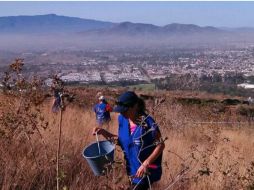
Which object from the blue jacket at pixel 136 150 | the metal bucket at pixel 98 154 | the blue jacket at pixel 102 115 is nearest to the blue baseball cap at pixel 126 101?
the blue jacket at pixel 136 150

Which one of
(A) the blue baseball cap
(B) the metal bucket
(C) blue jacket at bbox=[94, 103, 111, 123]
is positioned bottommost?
(C) blue jacket at bbox=[94, 103, 111, 123]

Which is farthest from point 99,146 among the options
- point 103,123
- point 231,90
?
point 231,90

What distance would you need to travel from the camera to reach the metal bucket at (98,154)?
4465 millimetres

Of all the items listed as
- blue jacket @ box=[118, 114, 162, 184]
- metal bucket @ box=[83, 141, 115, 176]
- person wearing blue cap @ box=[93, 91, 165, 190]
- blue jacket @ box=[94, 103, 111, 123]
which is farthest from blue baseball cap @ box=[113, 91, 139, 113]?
blue jacket @ box=[94, 103, 111, 123]

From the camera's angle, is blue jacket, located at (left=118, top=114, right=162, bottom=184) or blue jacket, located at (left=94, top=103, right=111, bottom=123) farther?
blue jacket, located at (left=94, top=103, right=111, bottom=123)

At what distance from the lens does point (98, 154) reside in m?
4.97

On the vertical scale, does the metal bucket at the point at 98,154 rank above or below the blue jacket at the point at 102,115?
above

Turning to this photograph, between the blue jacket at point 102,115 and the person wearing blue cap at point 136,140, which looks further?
the blue jacket at point 102,115

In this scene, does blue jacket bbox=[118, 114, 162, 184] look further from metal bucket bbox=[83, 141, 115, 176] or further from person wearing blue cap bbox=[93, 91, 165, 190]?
metal bucket bbox=[83, 141, 115, 176]

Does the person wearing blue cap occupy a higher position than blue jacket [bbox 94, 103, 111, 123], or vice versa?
the person wearing blue cap

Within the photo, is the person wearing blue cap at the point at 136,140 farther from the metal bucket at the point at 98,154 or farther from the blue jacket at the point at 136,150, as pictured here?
the metal bucket at the point at 98,154

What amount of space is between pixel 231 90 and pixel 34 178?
34.0 metres

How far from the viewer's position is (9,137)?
485 cm

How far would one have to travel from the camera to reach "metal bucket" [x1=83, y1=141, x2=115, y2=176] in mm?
4465
